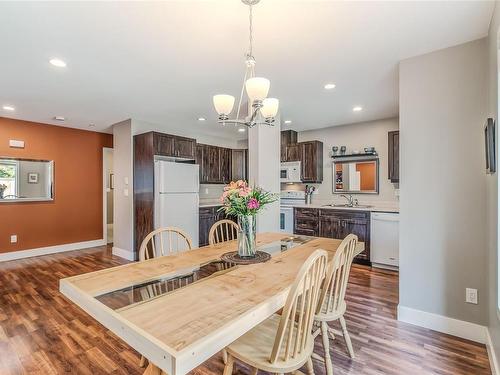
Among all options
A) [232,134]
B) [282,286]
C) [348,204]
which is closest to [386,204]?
[348,204]

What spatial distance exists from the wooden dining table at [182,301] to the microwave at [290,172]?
3435 mm

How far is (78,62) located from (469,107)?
11.2 feet

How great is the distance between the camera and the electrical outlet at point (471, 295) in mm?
2172

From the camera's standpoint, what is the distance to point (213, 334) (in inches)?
37.8

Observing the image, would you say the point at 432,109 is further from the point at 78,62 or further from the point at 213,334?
the point at 78,62

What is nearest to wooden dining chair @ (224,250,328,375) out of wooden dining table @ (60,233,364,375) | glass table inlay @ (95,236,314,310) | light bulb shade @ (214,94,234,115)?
wooden dining table @ (60,233,364,375)

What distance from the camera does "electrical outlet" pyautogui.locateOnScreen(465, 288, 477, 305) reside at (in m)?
2.17

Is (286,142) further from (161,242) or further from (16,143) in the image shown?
(16,143)

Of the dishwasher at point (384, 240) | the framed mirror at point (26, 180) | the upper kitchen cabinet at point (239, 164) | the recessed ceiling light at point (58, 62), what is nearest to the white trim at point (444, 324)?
the dishwasher at point (384, 240)

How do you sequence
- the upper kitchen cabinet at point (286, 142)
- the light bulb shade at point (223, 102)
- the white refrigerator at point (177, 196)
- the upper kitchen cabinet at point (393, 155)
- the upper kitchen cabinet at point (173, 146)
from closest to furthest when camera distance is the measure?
1. the light bulb shade at point (223, 102)
2. the upper kitchen cabinet at point (393, 155)
3. the white refrigerator at point (177, 196)
4. the upper kitchen cabinet at point (173, 146)
5. the upper kitchen cabinet at point (286, 142)

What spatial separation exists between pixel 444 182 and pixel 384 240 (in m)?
1.92

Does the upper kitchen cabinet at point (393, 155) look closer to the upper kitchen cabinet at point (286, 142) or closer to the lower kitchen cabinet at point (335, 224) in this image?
the lower kitchen cabinet at point (335, 224)

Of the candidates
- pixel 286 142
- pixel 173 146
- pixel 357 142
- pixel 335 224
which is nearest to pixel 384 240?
pixel 335 224

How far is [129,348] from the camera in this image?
2.11 meters
